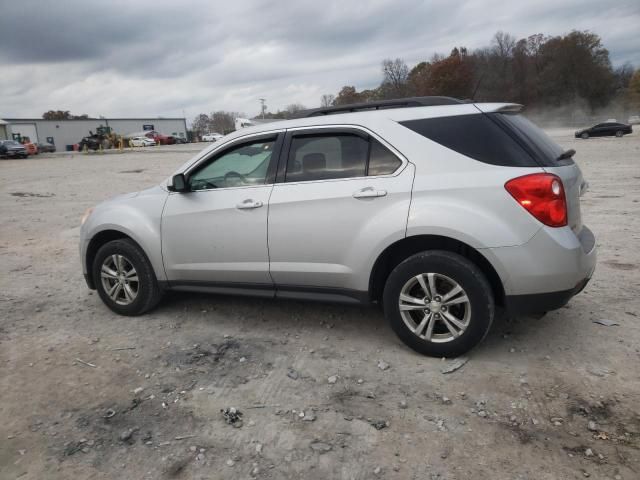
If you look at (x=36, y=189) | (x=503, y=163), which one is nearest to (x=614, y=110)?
(x=36, y=189)

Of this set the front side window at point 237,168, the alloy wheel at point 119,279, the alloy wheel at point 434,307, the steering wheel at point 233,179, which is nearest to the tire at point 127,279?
the alloy wheel at point 119,279

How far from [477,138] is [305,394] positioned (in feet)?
6.87

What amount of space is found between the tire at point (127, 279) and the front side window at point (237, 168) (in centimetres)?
89

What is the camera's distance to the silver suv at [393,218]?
3.33 meters

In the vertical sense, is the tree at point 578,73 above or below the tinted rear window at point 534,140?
above

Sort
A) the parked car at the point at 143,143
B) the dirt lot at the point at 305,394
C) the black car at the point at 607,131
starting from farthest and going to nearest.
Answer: the parked car at the point at 143,143
the black car at the point at 607,131
the dirt lot at the point at 305,394

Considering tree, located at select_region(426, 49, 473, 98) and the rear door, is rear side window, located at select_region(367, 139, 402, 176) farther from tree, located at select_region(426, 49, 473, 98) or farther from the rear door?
tree, located at select_region(426, 49, 473, 98)

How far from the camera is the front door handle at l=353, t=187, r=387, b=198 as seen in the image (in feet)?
11.9

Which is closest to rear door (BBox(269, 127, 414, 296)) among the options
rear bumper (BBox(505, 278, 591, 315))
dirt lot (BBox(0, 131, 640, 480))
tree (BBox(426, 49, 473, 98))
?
dirt lot (BBox(0, 131, 640, 480))

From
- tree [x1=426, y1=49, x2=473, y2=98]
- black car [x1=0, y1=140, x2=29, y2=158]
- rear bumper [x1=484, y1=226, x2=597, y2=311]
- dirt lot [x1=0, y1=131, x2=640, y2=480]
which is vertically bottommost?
dirt lot [x1=0, y1=131, x2=640, y2=480]

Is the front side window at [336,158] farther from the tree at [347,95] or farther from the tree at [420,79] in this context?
the tree at [347,95]

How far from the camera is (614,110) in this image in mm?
70812

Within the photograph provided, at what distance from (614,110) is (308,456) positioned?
82.0m

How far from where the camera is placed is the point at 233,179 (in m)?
4.36
